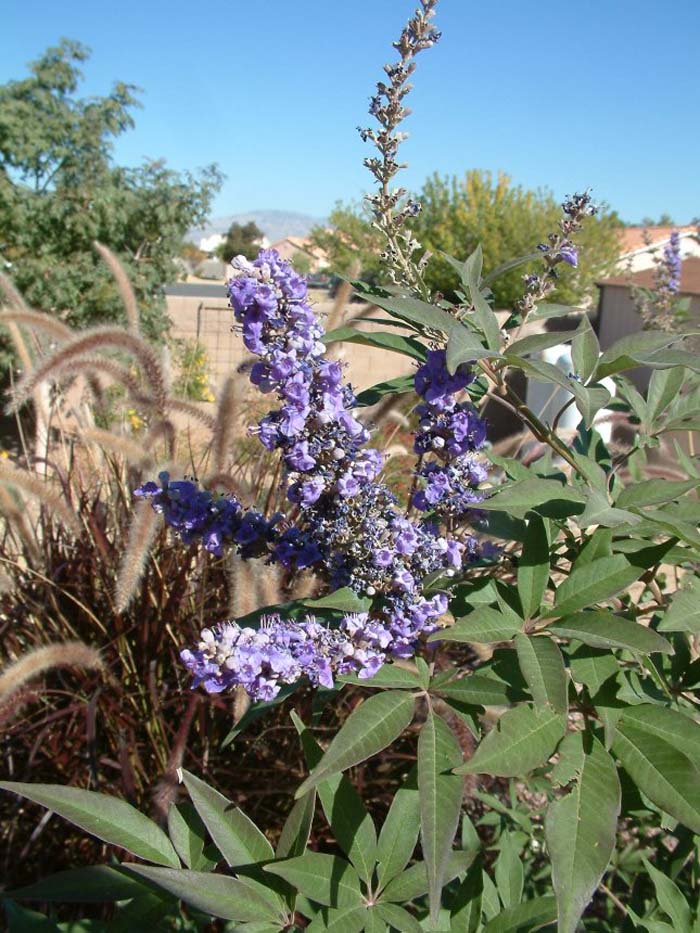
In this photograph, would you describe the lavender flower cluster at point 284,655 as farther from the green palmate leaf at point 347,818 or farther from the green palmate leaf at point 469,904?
the green palmate leaf at point 469,904

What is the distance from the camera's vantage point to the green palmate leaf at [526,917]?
1.05 m

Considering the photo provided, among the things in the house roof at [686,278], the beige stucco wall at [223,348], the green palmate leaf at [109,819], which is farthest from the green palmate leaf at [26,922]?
the beige stucco wall at [223,348]

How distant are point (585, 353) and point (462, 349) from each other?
0.33 m

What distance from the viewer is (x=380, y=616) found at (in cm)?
107

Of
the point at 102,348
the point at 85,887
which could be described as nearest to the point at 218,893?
the point at 85,887

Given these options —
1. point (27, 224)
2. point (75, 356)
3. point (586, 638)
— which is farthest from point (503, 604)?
point (27, 224)

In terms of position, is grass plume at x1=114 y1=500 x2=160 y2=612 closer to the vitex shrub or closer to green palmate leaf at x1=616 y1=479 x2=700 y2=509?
the vitex shrub

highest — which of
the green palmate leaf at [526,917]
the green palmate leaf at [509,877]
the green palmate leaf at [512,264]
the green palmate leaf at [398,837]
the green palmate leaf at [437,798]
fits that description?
the green palmate leaf at [512,264]

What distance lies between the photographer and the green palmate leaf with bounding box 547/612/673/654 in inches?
33.9

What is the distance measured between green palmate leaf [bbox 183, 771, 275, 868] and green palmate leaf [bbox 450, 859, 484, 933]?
31cm

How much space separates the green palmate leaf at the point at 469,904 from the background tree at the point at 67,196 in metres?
7.95

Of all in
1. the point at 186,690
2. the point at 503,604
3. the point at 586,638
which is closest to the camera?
the point at 586,638

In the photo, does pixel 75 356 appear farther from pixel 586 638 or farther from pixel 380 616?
pixel 586 638

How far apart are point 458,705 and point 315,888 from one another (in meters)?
0.29
